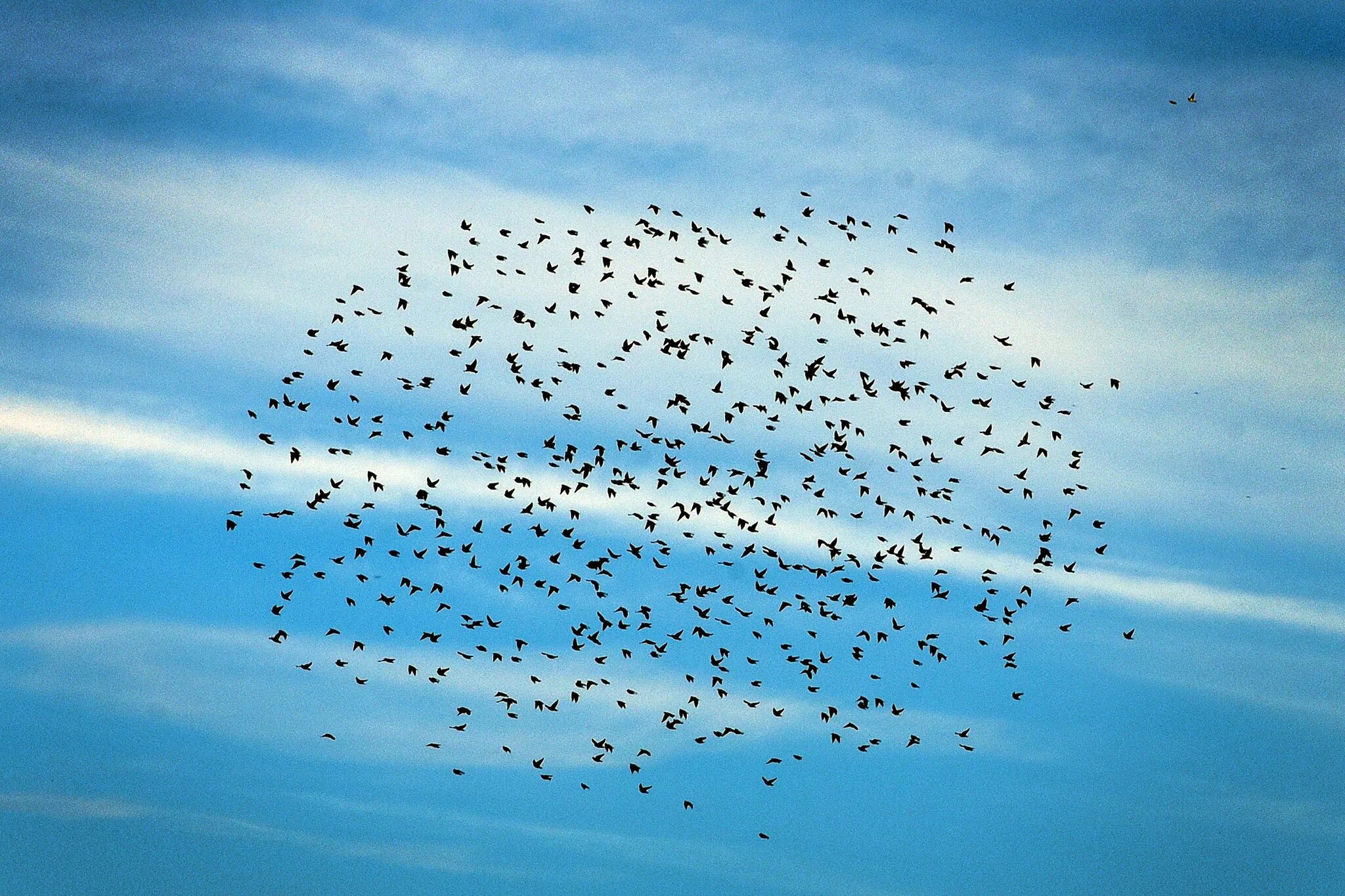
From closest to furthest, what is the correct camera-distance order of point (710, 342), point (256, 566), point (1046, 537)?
point (256, 566), point (710, 342), point (1046, 537)

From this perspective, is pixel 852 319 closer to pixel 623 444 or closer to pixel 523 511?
pixel 623 444

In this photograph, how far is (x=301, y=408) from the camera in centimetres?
6706

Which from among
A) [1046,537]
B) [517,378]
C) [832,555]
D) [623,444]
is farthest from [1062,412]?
[517,378]

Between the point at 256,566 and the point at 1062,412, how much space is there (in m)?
36.0

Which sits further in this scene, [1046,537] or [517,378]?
[1046,537]

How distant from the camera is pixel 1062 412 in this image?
67812 mm

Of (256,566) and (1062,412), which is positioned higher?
(1062,412)

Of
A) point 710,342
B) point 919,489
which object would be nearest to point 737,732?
point 919,489

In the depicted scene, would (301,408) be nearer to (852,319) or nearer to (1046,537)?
(852,319)

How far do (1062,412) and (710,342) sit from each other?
16.3m

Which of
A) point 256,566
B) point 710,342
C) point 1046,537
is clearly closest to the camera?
point 256,566

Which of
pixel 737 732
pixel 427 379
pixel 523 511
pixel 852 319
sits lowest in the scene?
pixel 737 732

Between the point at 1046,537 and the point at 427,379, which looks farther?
the point at 1046,537

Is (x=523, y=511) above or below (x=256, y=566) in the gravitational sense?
above
